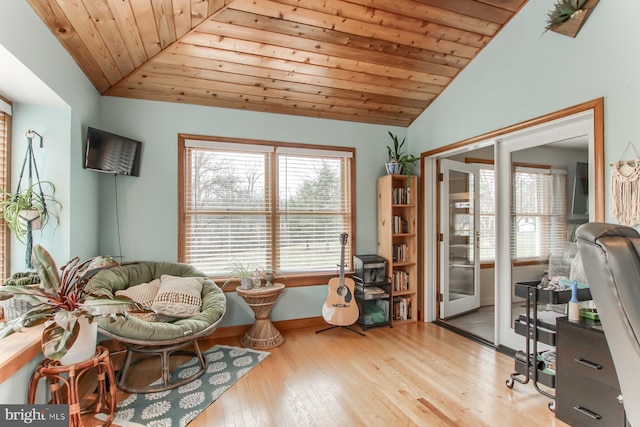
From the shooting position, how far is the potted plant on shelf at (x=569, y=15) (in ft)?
7.28

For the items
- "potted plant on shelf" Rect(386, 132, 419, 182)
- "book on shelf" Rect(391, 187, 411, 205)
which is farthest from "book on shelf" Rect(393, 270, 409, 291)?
"potted plant on shelf" Rect(386, 132, 419, 182)

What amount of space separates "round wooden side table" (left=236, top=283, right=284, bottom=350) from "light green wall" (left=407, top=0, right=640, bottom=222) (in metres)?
2.51

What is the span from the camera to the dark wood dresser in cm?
173

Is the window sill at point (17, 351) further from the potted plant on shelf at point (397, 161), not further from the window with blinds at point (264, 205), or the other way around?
the potted plant on shelf at point (397, 161)

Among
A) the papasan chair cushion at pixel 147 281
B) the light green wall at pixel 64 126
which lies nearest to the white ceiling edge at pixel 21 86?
the light green wall at pixel 64 126

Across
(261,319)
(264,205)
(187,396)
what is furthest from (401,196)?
(187,396)

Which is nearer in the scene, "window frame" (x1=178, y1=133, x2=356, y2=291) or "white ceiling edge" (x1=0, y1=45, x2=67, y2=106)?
"white ceiling edge" (x1=0, y1=45, x2=67, y2=106)

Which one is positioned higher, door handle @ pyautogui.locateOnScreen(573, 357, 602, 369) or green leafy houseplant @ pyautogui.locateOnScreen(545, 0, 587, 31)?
green leafy houseplant @ pyautogui.locateOnScreen(545, 0, 587, 31)

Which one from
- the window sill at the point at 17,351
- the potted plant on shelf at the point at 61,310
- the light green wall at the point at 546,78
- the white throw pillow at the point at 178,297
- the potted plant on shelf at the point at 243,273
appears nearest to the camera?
the window sill at the point at 17,351

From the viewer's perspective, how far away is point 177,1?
2.18 meters

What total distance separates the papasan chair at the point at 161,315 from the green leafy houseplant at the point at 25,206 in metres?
0.57

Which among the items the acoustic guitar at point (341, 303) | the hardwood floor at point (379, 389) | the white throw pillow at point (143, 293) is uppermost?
the white throw pillow at point (143, 293)

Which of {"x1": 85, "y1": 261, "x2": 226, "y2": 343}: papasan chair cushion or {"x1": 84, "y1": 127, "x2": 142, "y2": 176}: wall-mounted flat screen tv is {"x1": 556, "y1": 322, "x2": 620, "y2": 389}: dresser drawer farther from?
{"x1": 84, "y1": 127, "x2": 142, "y2": 176}: wall-mounted flat screen tv

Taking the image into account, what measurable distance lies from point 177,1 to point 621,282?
2721 mm
